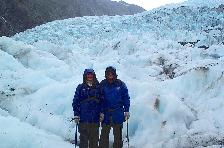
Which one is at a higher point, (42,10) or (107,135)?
(42,10)

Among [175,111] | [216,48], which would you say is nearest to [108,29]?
[216,48]

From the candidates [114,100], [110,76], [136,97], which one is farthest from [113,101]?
[136,97]

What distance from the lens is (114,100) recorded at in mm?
6664

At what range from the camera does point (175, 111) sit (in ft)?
26.0

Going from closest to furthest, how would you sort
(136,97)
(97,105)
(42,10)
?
(97,105) → (136,97) → (42,10)

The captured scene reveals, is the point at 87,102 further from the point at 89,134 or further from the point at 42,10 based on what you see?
the point at 42,10

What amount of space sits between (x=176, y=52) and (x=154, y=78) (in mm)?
4620

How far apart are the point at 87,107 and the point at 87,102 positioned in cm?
8

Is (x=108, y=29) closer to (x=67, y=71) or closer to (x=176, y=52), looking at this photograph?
(x=176, y=52)

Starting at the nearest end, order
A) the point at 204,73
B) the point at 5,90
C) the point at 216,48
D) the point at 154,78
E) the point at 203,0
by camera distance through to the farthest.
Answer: the point at 204,73 < the point at 5,90 < the point at 154,78 < the point at 216,48 < the point at 203,0

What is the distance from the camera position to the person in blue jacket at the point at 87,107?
651cm

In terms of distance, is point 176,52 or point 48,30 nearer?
point 176,52

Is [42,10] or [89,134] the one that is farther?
[42,10]

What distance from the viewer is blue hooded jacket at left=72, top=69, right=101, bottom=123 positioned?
21.4 feet
